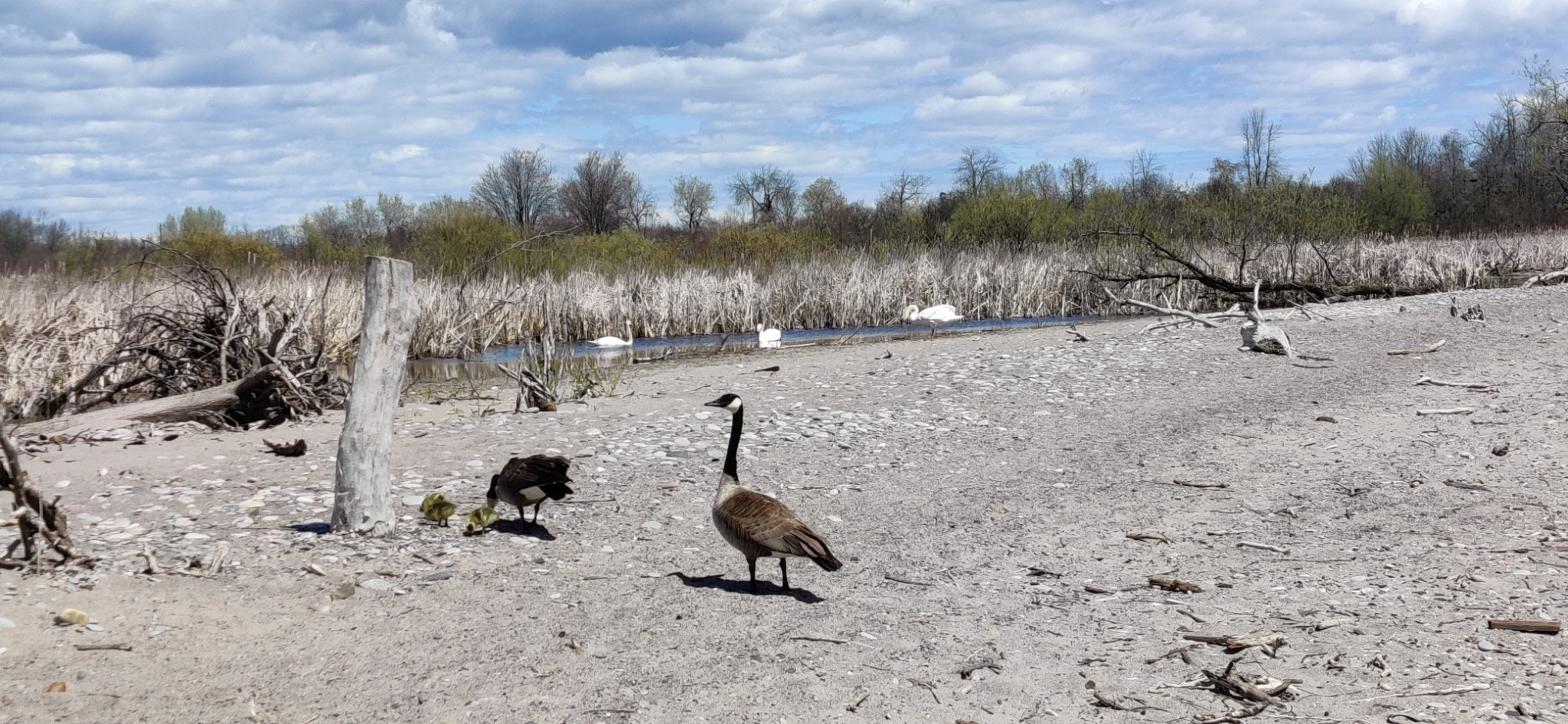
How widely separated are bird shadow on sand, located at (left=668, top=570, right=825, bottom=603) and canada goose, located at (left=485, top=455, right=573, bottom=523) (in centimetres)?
103

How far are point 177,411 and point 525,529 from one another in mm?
5751

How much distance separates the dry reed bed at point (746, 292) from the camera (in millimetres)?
16891

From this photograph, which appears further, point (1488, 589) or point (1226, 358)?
point (1226, 358)

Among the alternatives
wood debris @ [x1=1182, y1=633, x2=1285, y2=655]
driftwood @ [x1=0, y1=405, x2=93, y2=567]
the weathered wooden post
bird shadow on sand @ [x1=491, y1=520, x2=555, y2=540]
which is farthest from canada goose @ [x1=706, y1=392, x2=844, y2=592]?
driftwood @ [x1=0, y1=405, x2=93, y2=567]

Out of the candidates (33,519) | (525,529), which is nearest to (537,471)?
(525,529)

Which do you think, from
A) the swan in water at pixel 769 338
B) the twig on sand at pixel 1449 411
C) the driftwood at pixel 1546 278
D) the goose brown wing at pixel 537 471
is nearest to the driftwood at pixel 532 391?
the goose brown wing at pixel 537 471

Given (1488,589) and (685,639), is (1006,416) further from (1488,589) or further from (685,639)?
(685,639)

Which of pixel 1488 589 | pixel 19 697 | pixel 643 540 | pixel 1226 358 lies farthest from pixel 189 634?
pixel 1226 358

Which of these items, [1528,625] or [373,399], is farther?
[373,399]

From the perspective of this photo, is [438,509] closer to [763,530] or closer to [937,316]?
[763,530]

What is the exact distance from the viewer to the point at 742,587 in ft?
21.1

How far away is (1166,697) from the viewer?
4.66 metres

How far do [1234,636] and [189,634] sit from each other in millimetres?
5147

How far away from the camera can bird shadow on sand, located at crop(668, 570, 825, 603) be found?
625 centimetres
